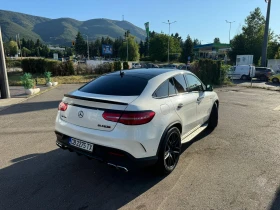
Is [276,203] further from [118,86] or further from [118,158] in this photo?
[118,86]

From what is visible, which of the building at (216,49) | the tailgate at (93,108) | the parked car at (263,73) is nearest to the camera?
the tailgate at (93,108)

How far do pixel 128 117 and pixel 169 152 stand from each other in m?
1.12

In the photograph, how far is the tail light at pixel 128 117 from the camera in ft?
10.0

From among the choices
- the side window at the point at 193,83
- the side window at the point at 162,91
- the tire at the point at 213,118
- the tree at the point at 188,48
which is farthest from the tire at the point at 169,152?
the tree at the point at 188,48

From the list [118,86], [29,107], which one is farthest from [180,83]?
[29,107]

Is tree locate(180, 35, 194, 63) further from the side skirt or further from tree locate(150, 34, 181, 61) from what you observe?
the side skirt

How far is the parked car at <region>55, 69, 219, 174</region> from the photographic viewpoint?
3.10m

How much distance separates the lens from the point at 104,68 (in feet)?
90.4

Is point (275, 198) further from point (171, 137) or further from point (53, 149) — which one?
point (53, 149)

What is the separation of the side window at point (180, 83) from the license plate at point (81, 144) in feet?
6.00

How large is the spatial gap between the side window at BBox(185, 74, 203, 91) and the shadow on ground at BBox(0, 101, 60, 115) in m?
6.42

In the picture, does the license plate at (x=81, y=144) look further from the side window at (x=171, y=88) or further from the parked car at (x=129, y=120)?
the side window at (x=171, y=88)

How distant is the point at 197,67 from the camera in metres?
18.7

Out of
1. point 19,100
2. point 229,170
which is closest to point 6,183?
point 229,170
